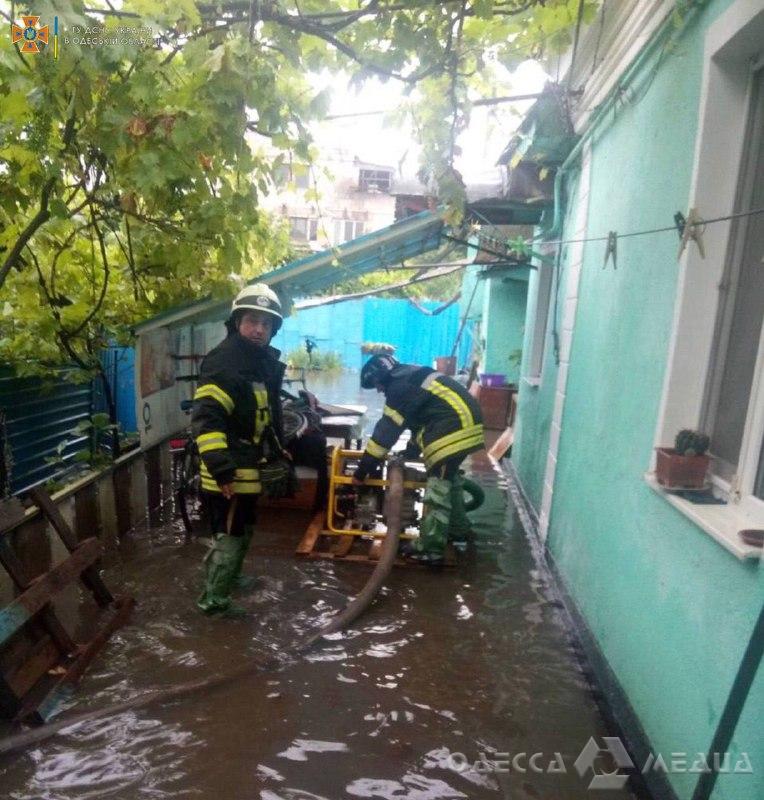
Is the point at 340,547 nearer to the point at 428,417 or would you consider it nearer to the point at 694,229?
the point at 428,417

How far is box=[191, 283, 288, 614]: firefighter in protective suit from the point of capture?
11.7 ft

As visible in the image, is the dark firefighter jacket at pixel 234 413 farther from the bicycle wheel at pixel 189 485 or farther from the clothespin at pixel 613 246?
the clothespin at pixel 613 246

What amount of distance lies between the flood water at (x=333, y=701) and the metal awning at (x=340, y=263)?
217 centimetres

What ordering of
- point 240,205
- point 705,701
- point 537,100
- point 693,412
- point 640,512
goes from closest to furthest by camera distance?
point 705,701 → point 693,412 → point 640,512 → point 240,205 → point 537,100

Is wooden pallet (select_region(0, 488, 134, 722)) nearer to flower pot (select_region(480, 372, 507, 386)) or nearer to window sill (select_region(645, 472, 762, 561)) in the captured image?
window sill (select_region(645, 472, 762, 561))

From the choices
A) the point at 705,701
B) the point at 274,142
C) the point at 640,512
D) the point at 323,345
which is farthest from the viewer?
the point at 323,345

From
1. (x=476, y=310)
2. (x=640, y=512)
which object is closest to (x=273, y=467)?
(x=640, y=512)

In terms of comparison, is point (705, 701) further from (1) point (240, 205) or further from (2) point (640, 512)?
(1) point (240, 205)

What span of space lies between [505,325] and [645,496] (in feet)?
29.1

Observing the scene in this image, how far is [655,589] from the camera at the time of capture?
2635 mm

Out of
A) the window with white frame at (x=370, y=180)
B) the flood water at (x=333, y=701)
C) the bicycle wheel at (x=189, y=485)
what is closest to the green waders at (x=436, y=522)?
the flood water at (x=333, y=701)

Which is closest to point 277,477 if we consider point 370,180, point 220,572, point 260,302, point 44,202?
point 220,572

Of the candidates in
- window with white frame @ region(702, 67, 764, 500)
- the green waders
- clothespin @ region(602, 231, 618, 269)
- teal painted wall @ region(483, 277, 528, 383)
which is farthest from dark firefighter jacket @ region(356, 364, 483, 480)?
teal painted wall @ region(483, 277, 528, 383)

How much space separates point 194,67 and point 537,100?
364 cm
